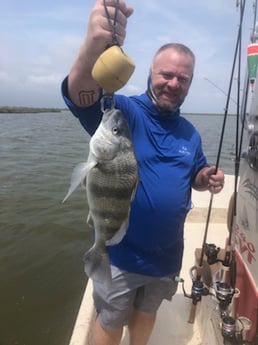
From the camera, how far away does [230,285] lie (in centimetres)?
259

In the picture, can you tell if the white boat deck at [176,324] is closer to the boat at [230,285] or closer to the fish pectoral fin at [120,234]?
the boat at [230,285]

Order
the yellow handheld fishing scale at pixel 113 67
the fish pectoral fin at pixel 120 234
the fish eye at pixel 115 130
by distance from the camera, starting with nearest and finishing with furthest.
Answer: the yellow handheld fishing scale at pixel 113 67 → the fish eye at pixel 115 130 → the fish pectoral fin at pixel 120 234

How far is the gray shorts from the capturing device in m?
2.44

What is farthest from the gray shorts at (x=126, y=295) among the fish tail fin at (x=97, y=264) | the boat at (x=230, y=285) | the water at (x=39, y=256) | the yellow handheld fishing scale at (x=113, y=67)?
the water at (x=39, y=256)

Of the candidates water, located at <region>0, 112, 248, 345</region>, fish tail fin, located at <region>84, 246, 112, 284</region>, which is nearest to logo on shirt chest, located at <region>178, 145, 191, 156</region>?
fish tail fin, located at <region>84, 246, 112, 284</region>

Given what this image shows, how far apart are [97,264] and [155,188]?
23.5 inches

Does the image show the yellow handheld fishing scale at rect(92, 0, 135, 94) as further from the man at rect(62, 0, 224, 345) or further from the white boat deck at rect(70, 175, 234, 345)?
the white boat deck at rect(70, 175, 234, 345)

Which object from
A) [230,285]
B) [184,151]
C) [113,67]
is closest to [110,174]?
[113,67]

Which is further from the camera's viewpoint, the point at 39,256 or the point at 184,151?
the point at 39,256

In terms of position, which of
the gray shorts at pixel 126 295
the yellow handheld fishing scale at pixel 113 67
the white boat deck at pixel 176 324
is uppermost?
the yellow handheld fishing scale at pixel 113 67

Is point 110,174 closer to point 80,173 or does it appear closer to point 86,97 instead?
point 80,173

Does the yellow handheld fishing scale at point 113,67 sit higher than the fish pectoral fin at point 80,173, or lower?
higher

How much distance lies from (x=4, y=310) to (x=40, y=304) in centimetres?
46

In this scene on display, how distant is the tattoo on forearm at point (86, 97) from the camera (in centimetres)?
194
